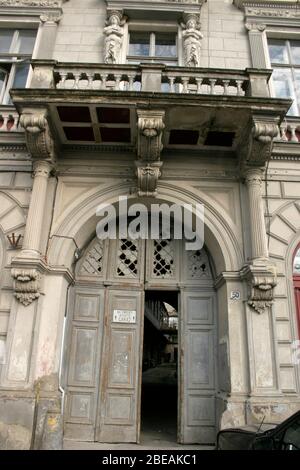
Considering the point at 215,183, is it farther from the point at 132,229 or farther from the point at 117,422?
the point at 117,422

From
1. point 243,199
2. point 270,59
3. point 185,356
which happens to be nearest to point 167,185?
point 243,199

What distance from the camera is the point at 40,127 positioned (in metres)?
7.05

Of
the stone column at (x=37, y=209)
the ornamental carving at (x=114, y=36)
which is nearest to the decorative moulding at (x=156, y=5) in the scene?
the ornamental carving at (x=114, y=36)

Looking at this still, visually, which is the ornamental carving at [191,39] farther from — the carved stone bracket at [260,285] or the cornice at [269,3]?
the carved stone bracket at [260,285]

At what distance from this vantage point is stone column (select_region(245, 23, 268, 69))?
891 centimetres

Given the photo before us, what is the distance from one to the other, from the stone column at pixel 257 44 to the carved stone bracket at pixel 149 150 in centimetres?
337

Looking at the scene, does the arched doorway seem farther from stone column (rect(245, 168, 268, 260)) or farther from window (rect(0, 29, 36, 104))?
window (rect(0, 29, 36, 104))

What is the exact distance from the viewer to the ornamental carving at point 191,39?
28.8 feet

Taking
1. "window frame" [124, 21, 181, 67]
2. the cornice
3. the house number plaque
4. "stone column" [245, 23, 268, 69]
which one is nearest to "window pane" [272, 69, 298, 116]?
"stone column" [245, 23, 268, 69]

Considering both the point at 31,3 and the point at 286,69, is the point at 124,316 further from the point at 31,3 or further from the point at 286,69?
the point at 31,3

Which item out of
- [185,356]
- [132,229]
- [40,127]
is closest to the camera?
[40,127]

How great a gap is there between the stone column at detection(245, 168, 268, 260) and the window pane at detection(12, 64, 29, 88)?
545 cm

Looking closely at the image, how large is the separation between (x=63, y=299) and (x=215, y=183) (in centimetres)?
371

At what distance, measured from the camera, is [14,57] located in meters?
9.28
